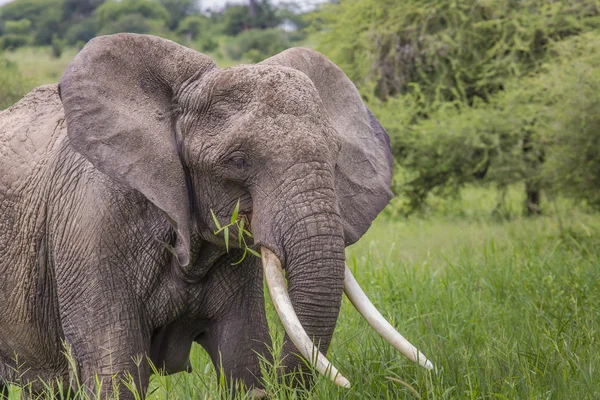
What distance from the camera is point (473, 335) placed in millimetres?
4730

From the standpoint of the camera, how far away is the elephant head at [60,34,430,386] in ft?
10.6

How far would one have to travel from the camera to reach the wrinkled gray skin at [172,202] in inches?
129

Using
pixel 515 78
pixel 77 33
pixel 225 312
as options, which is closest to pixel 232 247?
pixel 225 312

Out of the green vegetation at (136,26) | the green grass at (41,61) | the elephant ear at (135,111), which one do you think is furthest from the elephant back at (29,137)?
the green vegetation at (136,26)

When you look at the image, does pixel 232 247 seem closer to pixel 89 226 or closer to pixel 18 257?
pixel 89 226

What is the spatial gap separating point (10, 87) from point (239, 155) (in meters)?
13.5

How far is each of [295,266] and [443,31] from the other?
12199mm

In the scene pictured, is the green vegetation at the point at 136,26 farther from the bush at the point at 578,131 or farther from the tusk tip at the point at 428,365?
the tusk tip at the point at 428,365

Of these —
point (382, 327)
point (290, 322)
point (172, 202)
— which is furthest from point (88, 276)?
point (382, 327)

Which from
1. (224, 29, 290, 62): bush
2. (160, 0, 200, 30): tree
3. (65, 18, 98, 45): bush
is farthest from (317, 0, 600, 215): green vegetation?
(160, 0, 200, 30): tree

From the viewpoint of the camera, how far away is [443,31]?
1488 centimetres

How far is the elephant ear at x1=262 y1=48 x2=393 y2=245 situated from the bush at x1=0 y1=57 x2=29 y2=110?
12.3 meters

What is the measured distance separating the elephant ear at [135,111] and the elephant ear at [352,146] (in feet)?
1.26

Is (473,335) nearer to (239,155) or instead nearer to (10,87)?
(239,155)
